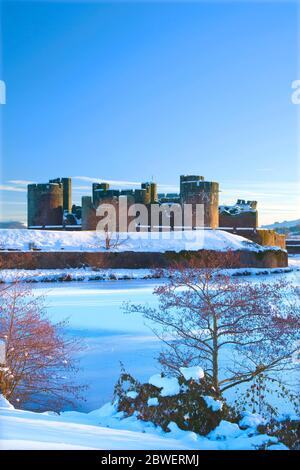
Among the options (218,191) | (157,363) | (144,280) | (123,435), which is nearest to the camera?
(123,435)

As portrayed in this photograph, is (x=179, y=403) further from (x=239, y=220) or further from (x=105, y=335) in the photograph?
(x=239, y=220)

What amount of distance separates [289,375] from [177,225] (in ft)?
81.1

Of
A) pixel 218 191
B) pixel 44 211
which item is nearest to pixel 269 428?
pixel 218 191

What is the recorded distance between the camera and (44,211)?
107ft

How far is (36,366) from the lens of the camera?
7.07 metres


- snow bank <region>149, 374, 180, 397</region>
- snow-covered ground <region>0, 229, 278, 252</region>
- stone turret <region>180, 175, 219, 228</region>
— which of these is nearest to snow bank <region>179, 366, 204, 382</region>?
snow bank <region>149, 374, 180, 397</region>

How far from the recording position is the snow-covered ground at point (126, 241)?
79.4 ft

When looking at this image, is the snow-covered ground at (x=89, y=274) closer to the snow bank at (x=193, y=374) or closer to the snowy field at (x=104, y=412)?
the snowy field at (x=104, y=412)

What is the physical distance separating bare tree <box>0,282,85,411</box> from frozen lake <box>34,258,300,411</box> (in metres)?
0.28

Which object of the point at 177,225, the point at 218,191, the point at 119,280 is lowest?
the point at 119,280

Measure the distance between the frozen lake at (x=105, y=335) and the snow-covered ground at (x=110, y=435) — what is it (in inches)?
76.5

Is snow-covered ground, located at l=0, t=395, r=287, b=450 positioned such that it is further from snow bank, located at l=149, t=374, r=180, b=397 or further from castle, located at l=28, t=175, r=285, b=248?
castle, located at l=28, t=175, r=285, b=248

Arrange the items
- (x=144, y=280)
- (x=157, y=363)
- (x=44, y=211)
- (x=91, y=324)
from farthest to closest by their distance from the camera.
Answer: (x=44, y=211) → (x=144, y=280) → (x=91, y=324) → (x=157, y=363)
